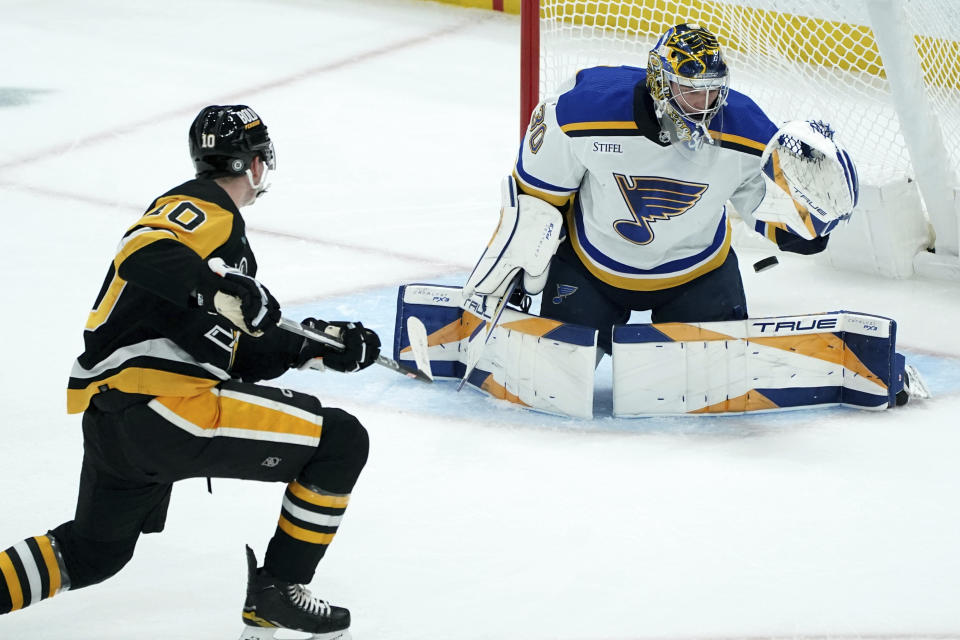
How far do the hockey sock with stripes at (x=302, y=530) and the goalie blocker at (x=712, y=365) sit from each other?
44.3 inches

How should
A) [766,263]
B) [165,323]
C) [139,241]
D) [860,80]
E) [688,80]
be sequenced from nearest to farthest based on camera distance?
[139,241], [165,323], [688,80], [766,263], [860,80]

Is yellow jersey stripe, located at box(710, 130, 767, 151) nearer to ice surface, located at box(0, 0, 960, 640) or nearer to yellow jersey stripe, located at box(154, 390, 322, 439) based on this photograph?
ice surface, located at box(0, 0, 960, 640)

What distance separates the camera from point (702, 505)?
9.90 ft

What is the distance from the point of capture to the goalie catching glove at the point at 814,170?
10.0 feet

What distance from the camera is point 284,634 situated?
2.51 m

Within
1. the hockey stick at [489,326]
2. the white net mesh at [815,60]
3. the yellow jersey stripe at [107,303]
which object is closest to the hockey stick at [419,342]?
the hockey stick at [489,326]

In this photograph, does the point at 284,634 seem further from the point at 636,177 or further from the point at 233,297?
the point at 636,177

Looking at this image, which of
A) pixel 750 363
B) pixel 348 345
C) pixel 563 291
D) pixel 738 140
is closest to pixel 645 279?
pixel 563 291

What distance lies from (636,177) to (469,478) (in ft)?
2.52

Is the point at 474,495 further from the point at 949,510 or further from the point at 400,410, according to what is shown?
the point at 949,510

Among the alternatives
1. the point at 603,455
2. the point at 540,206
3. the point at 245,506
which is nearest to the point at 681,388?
the point at 603,455

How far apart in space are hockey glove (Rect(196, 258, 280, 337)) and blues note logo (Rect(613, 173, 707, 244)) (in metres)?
1.27

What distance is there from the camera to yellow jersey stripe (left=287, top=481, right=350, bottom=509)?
2.34 metres

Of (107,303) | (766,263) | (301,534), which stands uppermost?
(107,303)
